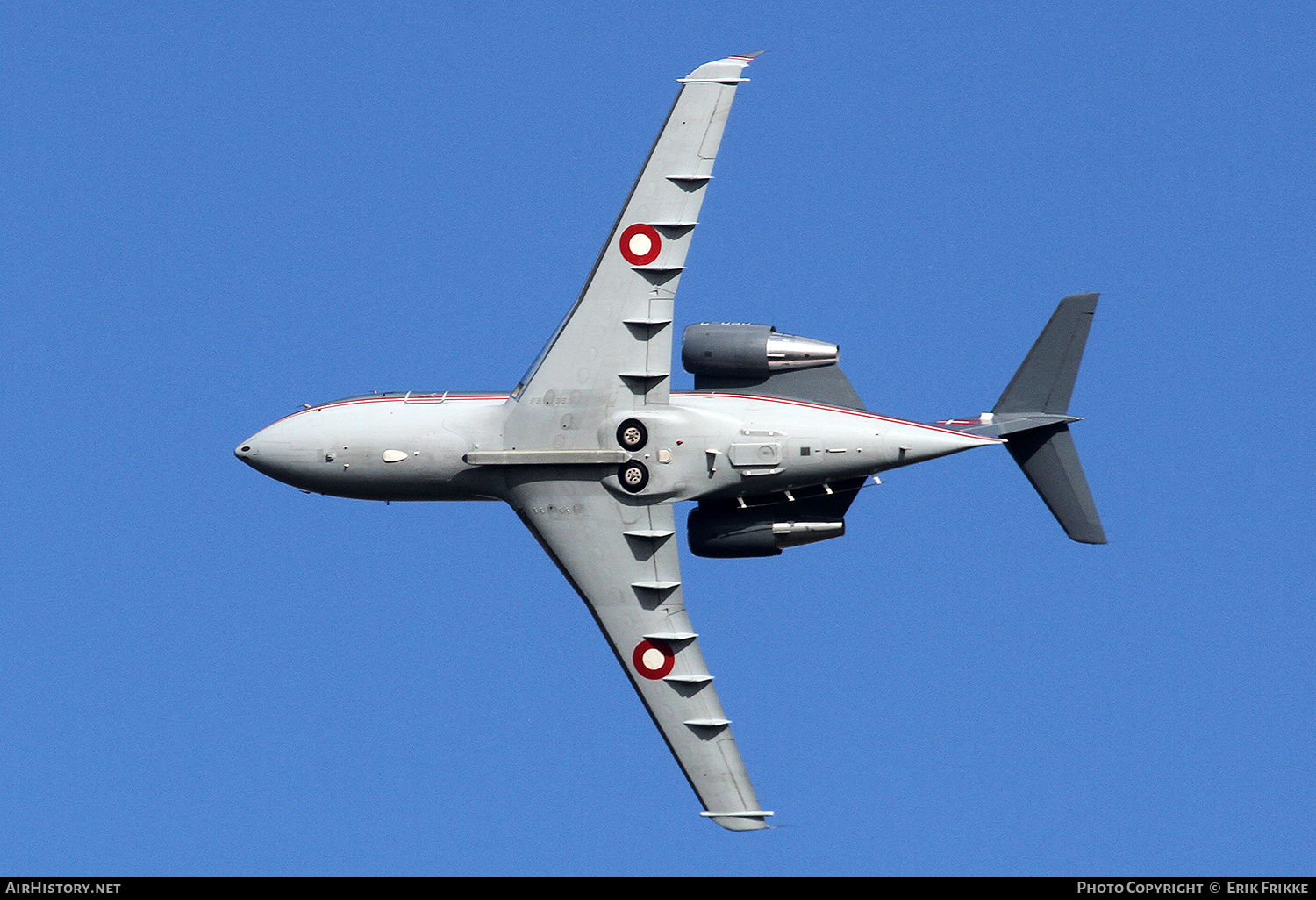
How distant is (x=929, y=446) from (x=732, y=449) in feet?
12.1

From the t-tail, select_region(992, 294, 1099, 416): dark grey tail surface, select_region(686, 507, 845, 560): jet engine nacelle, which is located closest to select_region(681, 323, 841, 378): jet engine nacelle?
select_region(686, 507, 845, 560): jet engine nacelle

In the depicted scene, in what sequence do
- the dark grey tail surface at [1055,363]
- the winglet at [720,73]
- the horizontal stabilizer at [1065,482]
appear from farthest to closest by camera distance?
the horizontal stabilizer at [1065,482] → the dark grey tail surface at [1055,363] → the winglet at [720,73]

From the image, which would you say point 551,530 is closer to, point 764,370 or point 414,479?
point 414,479

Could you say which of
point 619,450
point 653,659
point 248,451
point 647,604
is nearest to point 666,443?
point 619,450

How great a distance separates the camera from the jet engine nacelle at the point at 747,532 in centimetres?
3022

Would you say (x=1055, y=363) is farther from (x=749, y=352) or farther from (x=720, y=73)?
(x=720, y=73)

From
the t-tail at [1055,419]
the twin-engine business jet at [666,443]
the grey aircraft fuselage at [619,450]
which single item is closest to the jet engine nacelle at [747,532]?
the twin-engine business jet at [666,443]

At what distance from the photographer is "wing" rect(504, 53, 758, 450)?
1131 inches

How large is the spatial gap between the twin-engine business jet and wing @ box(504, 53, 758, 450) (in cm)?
3

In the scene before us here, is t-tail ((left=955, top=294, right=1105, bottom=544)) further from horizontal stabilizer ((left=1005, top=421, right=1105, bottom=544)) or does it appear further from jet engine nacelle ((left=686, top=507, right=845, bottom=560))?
jet engine nacelle ((left=686, top=507, right=845, bottom=560))

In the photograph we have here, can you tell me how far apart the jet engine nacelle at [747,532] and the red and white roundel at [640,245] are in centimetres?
501

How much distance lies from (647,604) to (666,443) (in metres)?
3.22

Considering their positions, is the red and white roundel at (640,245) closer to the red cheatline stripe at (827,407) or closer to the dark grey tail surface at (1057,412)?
the red cheatline stripe at (827,407)

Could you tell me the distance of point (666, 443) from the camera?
29.2 m
